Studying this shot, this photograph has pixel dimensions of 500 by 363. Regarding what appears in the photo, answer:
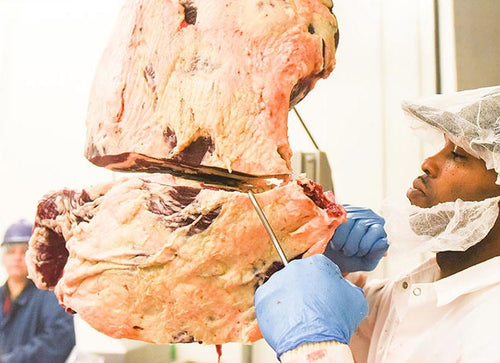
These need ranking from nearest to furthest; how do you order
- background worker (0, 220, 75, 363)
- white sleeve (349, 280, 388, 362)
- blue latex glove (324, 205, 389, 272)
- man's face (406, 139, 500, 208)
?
man's face (406, 139, 500, 208), blue latex glove (324, 205, 389, 272), white sleeve (349, 280, 388, 362), background worker (0, 220, 75, 363)

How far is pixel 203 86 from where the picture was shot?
2.73 feet

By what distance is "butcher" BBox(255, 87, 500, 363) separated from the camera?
1.09m

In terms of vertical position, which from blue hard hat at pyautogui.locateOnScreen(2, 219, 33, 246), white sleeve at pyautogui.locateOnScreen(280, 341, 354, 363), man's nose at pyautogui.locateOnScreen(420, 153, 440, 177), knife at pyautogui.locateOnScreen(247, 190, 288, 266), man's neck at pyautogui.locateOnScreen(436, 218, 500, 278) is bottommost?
blue hard hat at pyautogui.locateOnScreen(2, 219, 33, 246)

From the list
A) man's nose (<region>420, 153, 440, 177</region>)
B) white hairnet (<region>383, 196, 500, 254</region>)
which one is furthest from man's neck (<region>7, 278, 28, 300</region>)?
man's nose (<region>420, 153, 440, 177</region>)

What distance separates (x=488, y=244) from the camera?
1.25 metres

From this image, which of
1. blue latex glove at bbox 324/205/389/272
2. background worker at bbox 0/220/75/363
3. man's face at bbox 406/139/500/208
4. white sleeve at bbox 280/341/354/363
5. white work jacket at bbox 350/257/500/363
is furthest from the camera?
background worker at bbox 0/220/75/363

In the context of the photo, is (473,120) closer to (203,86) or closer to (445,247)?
(445,247)

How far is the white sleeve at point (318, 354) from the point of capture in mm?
740

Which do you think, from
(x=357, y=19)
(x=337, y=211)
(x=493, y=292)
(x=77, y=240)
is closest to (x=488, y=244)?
(x=493, y=292)

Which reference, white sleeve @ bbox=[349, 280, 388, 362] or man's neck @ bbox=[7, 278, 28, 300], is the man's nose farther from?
man's neck @ bbox=[7, 278, 28, 300]

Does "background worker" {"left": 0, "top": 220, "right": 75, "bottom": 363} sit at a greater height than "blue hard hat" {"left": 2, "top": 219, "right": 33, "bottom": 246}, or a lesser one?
lesser

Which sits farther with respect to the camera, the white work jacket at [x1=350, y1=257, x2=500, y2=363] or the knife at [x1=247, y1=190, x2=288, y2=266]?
the white work jacket at [x1=350, y1=257, x2=500, y2=363]

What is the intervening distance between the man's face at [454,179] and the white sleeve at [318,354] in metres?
0.65

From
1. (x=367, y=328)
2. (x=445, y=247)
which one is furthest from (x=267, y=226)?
(x=367, y=328)
